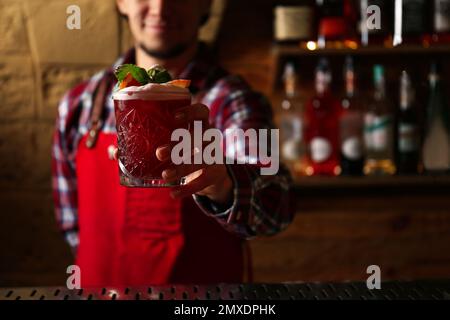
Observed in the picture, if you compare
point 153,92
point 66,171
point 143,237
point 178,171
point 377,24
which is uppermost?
point 377,24

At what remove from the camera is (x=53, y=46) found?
6.41ft

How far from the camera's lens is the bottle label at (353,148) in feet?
6.37

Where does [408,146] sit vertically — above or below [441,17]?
below

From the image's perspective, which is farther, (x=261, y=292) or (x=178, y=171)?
(x=261, y=292)

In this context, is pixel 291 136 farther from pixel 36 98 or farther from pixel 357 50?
pixel 36 98

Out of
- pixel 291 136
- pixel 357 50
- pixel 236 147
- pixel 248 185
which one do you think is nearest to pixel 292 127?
pixel 291 136

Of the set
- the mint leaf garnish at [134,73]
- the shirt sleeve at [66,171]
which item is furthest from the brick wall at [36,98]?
the mint leaf garnish at [134,73]

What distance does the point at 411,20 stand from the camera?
1903 mm

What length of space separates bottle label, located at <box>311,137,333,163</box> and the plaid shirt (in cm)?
48

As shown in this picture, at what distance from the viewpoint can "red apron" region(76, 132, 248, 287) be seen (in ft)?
4.75

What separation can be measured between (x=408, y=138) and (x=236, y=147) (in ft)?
2.44
